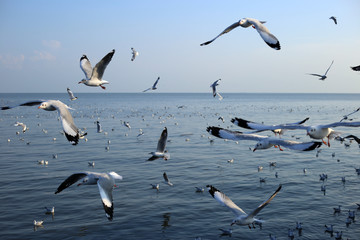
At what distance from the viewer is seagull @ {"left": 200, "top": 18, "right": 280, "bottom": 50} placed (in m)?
7.75

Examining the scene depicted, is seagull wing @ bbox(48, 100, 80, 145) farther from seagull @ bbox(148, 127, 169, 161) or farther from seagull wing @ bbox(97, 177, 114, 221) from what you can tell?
seagull @ bbox(148, 127, 169, 161)

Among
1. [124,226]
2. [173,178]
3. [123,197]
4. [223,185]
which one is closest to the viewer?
[124,226]

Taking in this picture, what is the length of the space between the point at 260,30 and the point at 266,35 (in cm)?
33

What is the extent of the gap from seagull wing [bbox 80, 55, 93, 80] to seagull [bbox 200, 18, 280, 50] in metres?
6.35

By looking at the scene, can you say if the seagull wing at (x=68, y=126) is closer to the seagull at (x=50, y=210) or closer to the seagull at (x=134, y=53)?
the seagull at (x=50, y=210)

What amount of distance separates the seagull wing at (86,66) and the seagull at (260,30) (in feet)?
20.8

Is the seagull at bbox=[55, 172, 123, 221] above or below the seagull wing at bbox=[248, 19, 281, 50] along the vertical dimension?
below

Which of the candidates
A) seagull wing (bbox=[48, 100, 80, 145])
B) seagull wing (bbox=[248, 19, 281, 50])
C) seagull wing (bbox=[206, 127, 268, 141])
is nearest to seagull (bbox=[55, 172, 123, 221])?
seagull wing (bbox=[48, 100, 80, 145])

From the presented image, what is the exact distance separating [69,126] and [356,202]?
14077 millimetres

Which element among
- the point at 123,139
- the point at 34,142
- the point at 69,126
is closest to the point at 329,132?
the point at 69,126

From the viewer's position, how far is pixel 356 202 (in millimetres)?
15695

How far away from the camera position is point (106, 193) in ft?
30.3

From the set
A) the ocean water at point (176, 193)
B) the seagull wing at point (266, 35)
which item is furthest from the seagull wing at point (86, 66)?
the seagull wing at point (266, 35)

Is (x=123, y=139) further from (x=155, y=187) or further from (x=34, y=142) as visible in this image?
(x=155, y=187)
